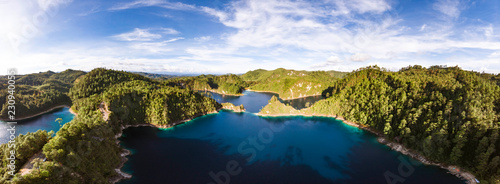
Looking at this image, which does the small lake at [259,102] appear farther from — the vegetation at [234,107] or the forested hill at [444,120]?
the forested hill at [444,120]

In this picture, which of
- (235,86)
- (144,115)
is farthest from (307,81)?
(144,115)

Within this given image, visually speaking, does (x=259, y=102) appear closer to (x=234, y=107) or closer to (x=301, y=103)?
(x=301, y=103)

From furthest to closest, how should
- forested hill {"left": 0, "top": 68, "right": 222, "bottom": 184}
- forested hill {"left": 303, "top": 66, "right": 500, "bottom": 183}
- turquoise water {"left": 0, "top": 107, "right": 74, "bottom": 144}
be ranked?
turquoise water {"left": 0, "top": 107, "right": 74, "bottom": 144} < forested hill {"left": 303, "top": 66, "right": 500, "bottom": 183} < forested hill {"left": 0, "top": 68, "right": 222, "bottom": 184}

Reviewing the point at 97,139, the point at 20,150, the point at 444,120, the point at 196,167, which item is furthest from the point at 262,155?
the point at 444,120

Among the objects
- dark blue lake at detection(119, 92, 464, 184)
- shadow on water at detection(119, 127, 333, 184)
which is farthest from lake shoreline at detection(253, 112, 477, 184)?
shadow on water at detection(119, 127, 333, 184)

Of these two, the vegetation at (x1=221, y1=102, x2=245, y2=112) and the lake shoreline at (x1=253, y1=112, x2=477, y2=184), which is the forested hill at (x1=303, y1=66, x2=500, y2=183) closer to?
the lake shoreline at (x1=253, y1=112, x2=477, y2=184)

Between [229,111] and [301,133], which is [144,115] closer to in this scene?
[229,111]
